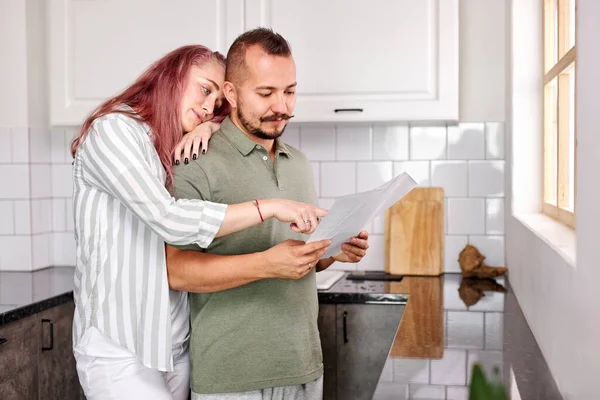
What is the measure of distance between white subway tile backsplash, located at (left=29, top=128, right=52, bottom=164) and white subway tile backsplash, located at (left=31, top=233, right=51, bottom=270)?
1.09 ft

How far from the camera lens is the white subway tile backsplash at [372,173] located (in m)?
3.24

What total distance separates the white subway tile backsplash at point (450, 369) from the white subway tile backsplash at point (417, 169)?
1.54 metres

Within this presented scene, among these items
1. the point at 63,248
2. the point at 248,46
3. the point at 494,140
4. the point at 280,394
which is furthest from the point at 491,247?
the point at 63,248

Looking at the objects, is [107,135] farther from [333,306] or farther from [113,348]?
[333,306]

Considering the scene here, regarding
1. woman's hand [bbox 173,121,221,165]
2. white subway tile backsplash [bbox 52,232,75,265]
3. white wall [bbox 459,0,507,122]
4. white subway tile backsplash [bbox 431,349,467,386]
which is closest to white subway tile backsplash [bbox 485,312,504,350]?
white subway tile backsplash [bbox 431,349,467,386]

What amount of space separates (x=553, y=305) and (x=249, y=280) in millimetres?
654

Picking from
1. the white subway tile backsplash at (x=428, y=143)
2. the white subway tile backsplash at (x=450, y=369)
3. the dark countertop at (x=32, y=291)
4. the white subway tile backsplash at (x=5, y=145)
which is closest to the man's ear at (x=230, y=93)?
the white subway tile backsplash at (x=450, y=369)

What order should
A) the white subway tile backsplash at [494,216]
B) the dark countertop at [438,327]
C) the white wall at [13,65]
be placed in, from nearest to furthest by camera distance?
the dark countertop at [438,327] → the white wall at [13,65] → the white subway tile backsplash at [494,216]

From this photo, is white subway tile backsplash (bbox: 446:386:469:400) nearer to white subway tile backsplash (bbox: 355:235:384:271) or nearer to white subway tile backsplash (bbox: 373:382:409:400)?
white subway tile backsplash (bbox: 373:382:409:400)

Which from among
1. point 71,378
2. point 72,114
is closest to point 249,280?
point 71,378

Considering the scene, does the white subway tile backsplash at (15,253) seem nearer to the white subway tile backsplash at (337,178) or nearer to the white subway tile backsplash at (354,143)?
the white subway tile backsplash at (337,178)

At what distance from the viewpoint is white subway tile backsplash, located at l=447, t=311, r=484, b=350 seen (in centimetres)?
182

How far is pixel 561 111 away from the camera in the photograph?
2.15m

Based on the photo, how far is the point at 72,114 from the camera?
3.05 metres
